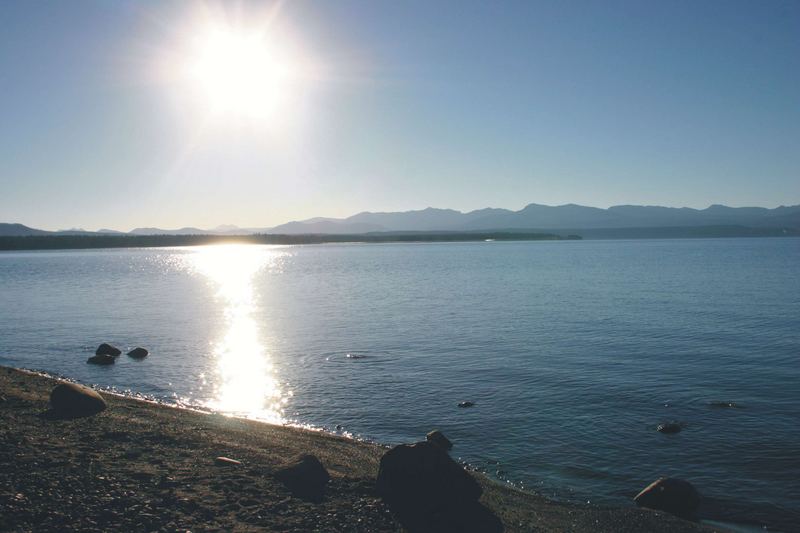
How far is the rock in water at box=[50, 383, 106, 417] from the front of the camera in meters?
19.0

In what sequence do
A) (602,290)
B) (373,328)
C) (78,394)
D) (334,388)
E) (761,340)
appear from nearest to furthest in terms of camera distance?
(78,394), (334,388), (761,340), (373,328), (602,290)

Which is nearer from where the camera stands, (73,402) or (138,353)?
(73,402)

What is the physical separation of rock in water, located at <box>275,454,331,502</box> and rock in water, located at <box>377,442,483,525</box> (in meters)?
1.36

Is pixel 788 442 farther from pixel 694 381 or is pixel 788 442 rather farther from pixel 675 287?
pixel 675 287

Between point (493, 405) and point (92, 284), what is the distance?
77870 millimetres

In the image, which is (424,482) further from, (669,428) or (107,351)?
(107,351)

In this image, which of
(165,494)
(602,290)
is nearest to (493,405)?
(165,494)

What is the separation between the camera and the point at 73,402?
19141 millimetres

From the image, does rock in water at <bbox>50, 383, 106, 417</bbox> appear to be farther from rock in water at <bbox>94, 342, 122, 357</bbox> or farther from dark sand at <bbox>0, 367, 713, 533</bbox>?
rock in water at <bbox>94, 342, 122, 357</bbox>

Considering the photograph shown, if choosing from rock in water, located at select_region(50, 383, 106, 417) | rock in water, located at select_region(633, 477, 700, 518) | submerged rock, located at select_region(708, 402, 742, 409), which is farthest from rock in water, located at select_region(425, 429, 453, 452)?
rock in water, located at select_region(50, 383, 106, 417)

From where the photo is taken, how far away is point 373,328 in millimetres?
42250

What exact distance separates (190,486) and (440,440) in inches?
312

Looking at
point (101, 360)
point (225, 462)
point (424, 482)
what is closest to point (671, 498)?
point (424, 482)

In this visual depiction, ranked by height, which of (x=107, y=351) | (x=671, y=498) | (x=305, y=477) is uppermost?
(x=305, y=477)
